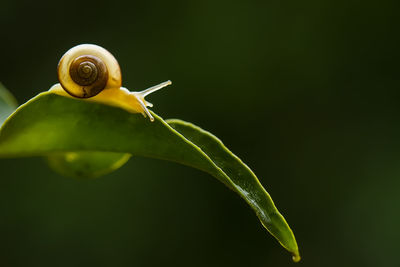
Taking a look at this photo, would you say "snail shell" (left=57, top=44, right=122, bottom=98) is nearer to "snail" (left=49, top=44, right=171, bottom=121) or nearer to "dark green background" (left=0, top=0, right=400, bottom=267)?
"snail" (left=49, top=44, right=171, bottom=121)

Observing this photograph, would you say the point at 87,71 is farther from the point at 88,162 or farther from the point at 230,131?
the point at 230,131

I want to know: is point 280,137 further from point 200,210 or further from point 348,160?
point 200,210

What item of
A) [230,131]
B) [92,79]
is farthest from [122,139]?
[230,131]

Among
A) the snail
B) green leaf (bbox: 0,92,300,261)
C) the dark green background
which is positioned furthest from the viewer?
the dark green background

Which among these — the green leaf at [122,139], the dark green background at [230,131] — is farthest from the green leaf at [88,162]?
the dark green background at [230,131]

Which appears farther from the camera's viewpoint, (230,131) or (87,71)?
(230,131)

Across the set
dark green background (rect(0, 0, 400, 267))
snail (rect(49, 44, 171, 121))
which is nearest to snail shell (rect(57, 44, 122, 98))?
snail (rect(49, 44, 171, 121))

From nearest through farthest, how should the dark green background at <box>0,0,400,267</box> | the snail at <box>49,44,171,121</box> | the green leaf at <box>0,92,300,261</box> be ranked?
the green leaf at <box>0,92,300,261</box>, the snail at <box>49,44,171,121</box>, the dark green background at <box>0,0,400,267</box>

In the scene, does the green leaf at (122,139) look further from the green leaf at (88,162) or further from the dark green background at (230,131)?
the dark green background at (230,131)
